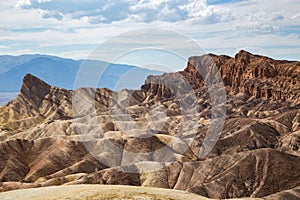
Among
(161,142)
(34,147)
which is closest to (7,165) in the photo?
(34,147)

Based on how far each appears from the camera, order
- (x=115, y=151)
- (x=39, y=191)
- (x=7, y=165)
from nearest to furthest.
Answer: (x=39, y=191), (x=7, y=165), (x=115, y=151)

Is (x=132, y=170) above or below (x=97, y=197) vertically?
below

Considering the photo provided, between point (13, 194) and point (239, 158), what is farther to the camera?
point (239, 158)

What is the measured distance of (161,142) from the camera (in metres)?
176

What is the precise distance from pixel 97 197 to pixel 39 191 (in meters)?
17.4

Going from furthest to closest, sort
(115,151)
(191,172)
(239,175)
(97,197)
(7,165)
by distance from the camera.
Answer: (115,151), (7,165), (191,172), (239,175), (97,197)

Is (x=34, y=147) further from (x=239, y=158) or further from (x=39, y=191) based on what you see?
(x=39, y=191)

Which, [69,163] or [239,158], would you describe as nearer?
[239,158]

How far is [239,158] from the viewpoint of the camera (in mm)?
134875

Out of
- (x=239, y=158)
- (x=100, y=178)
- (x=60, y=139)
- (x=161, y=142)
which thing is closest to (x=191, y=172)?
(x=239, y=158)

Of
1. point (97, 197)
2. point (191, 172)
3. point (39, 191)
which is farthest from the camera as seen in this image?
point (191, 172)

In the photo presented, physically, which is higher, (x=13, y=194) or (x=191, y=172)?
(x=13, y=194)

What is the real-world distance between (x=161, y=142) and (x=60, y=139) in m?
44.6

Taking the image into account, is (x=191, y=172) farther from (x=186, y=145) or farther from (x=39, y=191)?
(x=39, y=191)
